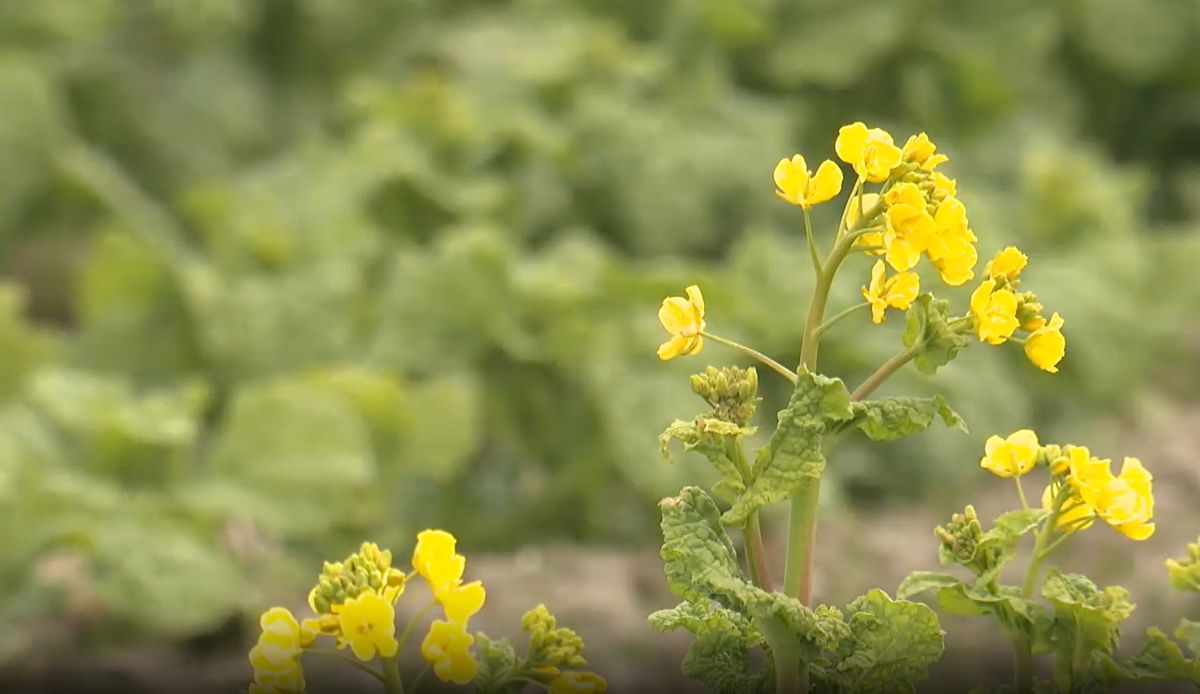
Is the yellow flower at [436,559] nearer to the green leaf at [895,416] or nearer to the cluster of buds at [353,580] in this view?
the cluster of buds at [353,580]

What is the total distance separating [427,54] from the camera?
4875 millimetres

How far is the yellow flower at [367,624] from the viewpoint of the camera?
1102mm

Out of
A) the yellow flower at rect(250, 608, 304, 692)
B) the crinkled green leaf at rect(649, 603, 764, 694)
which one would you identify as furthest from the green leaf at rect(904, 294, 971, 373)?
the yellow flower at rect(250, 608, 304, 692)

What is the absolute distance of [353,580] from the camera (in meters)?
1.14

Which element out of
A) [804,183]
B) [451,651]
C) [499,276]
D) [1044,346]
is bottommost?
[451,651]

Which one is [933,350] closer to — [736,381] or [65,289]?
[736,381]

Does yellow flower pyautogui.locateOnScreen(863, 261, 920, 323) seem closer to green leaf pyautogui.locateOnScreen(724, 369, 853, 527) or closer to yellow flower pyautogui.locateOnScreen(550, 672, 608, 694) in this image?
green leaf pyautogui.locateOnScreen(724, 369, 853, 527)

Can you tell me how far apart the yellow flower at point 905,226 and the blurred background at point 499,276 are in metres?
1.53

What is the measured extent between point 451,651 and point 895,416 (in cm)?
35

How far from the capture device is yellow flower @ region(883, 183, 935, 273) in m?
1.14

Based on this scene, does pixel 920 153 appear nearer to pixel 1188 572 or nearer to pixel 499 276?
pixel 1188 572

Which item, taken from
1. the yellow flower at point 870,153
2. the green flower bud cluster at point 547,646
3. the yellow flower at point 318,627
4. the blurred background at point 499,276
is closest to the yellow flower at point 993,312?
the yellow flower at point 870,153

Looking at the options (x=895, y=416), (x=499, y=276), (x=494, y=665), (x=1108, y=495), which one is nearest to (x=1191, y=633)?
(x=1108, y=495)

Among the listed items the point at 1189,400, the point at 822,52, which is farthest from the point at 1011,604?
the point at 822,52
